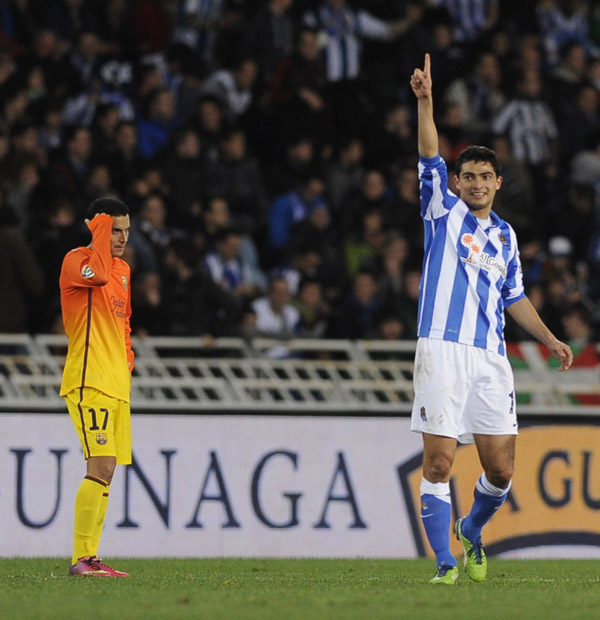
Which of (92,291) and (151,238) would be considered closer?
(92,291)

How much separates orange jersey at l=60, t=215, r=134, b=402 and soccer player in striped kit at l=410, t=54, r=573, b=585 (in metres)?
1.61

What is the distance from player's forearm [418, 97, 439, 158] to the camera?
697cm

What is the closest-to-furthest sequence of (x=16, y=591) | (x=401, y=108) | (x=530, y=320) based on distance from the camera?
1. (x=16, y=591)
2. (x=530, y=320)
3. (x=401, y=108)

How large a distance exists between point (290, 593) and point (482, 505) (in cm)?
119

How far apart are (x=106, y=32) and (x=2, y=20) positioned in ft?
3.41

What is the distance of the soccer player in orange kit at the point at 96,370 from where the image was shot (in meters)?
7.61

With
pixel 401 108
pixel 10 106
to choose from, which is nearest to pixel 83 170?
pixel 10 106

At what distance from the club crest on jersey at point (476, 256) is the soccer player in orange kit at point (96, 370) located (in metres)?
1.80

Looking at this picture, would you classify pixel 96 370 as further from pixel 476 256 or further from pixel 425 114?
pixel 425 114

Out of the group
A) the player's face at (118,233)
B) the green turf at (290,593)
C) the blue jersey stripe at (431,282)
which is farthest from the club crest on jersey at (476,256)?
the player's face at (118,233)

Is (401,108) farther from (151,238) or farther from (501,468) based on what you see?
(501,468)

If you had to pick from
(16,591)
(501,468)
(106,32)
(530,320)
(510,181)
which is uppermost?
(106,32)

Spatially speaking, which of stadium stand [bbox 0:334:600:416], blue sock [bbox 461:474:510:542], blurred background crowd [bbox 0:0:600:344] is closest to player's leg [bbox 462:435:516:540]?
blue sock [bbox 461:474:510:542]

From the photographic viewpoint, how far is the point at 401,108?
48.7 ft
